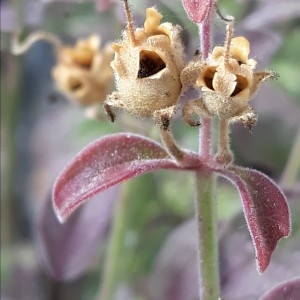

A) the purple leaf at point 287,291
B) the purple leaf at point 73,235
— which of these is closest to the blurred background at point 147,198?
the purple leaf at point 73,235

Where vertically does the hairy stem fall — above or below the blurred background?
above

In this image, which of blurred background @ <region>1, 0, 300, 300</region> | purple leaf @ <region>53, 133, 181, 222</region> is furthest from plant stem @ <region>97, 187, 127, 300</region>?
purple leaf @ <region>53, 133, 181, 222</region>

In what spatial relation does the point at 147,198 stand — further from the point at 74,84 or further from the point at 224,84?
the point at 224,84

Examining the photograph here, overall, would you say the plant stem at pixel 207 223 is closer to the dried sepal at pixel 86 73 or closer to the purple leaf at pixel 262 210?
the purple leaf at pixel 262 210

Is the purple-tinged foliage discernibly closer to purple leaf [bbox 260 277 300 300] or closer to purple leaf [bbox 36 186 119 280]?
purple leaf [bbox 260 277 300 300]

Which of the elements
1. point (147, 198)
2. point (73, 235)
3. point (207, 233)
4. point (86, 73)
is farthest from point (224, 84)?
point (147, 198)
